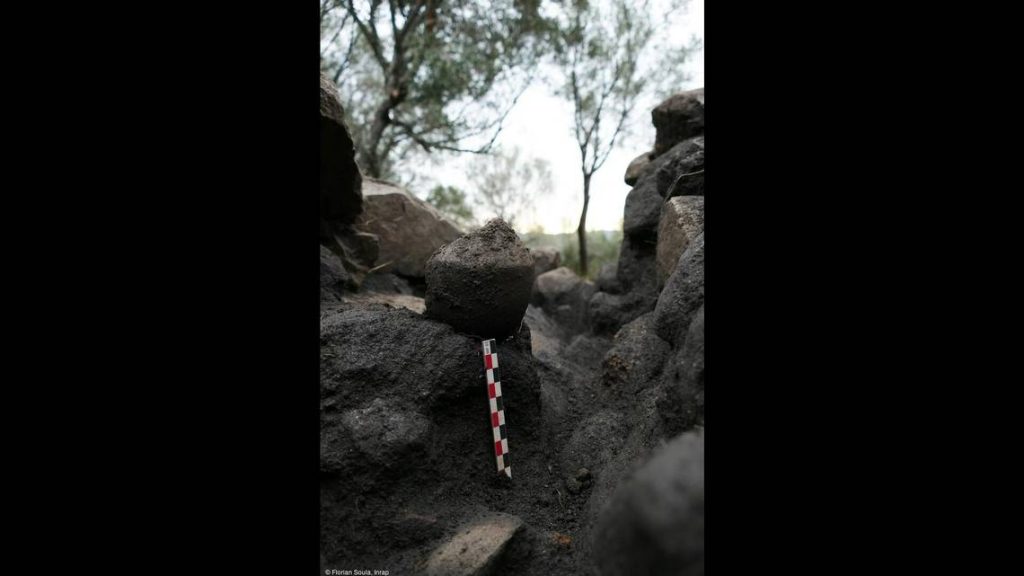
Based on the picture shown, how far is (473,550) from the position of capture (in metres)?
2.35

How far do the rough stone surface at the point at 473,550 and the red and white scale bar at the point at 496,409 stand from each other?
0.41m

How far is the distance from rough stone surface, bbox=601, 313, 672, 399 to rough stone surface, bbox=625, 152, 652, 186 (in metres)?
2.23

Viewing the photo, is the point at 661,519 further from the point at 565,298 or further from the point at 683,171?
the point at 565,298

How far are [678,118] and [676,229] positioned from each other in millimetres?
2204

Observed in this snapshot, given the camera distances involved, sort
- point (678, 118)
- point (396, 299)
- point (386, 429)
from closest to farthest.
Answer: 1. point (386, 429)
2. point (396, 299)
3. point (678, 118)

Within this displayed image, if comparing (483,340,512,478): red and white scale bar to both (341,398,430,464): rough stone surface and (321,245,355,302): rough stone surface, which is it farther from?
(321,245,355,302): rough stone surface

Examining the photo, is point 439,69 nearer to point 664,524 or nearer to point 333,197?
point 333,197

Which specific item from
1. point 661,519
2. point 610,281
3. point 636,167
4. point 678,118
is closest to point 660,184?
point 678,118

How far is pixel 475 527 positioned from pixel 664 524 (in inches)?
39.8

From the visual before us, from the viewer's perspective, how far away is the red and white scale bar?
9.59 feet

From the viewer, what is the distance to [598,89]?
1194 centimetres

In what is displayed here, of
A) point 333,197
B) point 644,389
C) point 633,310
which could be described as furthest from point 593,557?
point 333,197

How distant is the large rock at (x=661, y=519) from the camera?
1.82 meters

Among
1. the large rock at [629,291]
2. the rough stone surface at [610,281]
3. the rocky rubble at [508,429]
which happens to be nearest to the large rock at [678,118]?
the large rock at [629,291]
